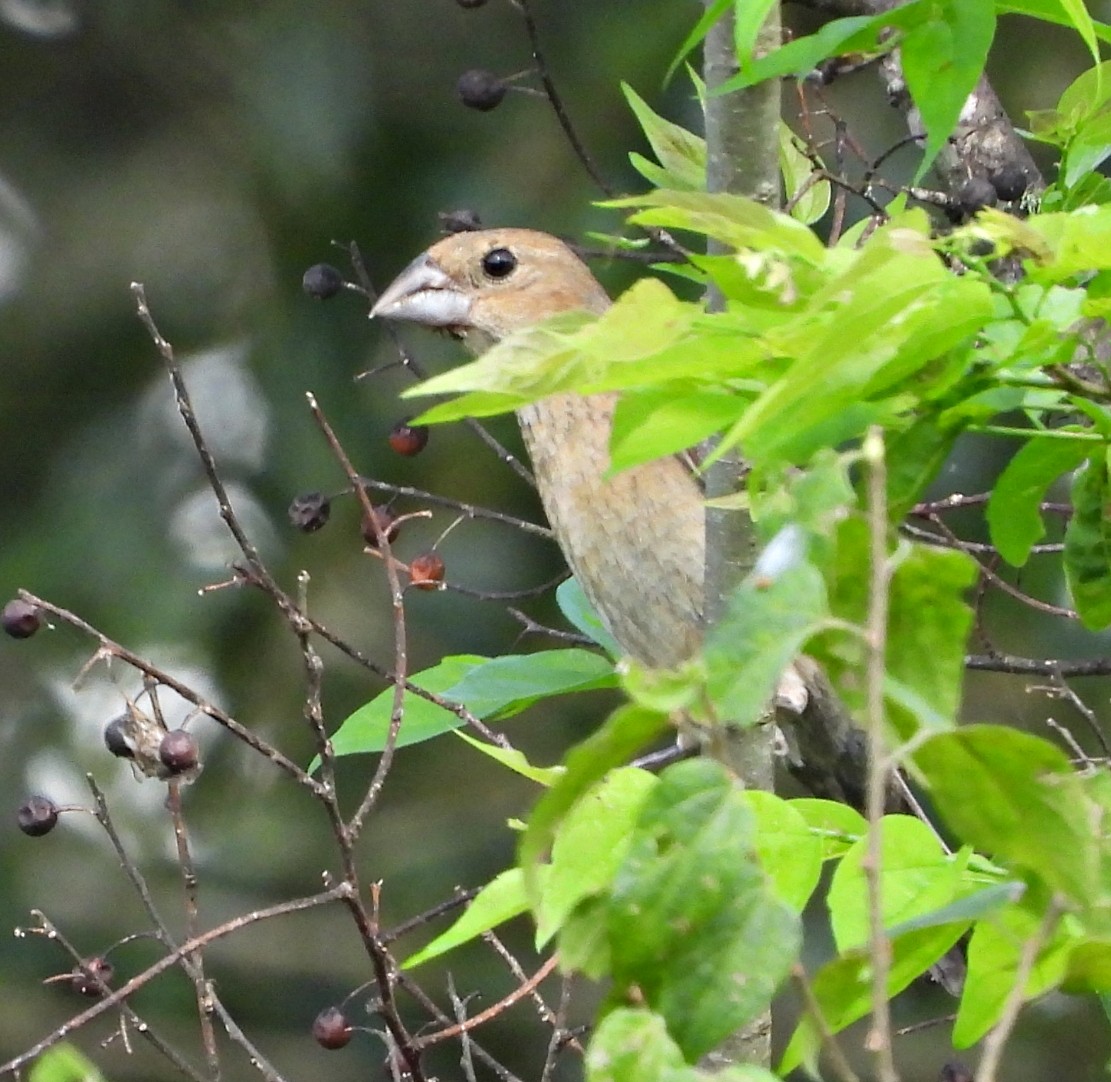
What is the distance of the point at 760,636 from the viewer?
626mm

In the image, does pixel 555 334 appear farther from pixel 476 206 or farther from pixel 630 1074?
pixel 476 206

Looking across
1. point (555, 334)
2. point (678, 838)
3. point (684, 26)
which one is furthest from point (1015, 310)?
point (684, 26)

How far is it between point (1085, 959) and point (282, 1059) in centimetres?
332

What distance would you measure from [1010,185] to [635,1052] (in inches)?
66.6

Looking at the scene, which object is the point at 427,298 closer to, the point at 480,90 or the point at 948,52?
the point at 480,90

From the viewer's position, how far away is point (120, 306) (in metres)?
4.00

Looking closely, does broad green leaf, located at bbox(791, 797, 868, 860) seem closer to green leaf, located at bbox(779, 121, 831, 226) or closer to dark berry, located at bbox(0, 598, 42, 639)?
green leaf, located at bbox(779, 121, 831, 226)

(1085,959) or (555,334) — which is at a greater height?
(555,334)

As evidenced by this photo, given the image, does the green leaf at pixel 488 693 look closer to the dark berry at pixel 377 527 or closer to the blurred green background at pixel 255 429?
the dark berry at pixel 377 527

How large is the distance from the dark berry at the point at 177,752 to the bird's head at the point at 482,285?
0.93 metres

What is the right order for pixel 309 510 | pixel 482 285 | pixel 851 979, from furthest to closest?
1. pixel 482 285
2. pixel 309 510
3. pixel 851 979

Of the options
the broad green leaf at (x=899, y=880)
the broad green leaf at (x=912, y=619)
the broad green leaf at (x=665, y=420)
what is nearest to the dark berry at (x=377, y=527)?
the broad green leaf at (x=899, y=880)

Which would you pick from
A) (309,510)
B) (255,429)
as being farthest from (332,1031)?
(255,429)

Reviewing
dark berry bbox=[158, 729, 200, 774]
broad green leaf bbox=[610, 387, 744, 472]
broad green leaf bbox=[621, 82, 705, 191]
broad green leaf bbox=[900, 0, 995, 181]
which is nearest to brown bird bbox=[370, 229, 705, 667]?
broad green leaf bbox=[621, 82, 705, 191]
